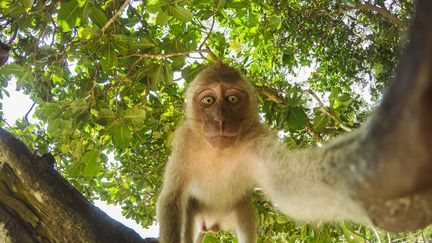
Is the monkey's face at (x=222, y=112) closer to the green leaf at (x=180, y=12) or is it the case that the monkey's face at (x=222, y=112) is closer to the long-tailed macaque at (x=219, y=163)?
the long-tailed macaque at (x=219, y=163)

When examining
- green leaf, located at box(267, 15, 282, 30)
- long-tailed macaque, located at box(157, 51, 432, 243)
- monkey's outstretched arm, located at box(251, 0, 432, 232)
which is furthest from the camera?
green leaf, located at box(267, 15, 282, 30)

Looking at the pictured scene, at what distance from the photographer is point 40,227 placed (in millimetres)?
3215

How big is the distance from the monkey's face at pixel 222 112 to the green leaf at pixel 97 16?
3.14 ft

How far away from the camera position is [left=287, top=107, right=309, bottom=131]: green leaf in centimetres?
380

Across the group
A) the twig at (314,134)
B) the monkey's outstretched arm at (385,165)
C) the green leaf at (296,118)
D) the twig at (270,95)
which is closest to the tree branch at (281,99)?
the twig at (270,95)

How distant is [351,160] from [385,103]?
0.74 meters

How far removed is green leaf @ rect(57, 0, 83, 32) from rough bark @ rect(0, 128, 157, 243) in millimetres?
995

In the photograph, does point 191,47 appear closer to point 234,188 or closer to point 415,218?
point 234,188

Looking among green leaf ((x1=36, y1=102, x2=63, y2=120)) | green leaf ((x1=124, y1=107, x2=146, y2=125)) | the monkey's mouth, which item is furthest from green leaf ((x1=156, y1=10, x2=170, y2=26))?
green leaf ((x1=36, y1=102, x2=63, y2=120))

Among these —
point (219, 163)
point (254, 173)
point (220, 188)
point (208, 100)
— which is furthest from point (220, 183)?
point (208, 100)

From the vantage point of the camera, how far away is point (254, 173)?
3434 millimetres

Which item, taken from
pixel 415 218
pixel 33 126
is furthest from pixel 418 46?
pixel 33 126

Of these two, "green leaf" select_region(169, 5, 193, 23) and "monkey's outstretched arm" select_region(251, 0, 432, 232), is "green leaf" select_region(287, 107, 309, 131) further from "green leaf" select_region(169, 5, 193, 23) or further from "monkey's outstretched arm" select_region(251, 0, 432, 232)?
"green leaf" select_region(169, 5, 193, 23)

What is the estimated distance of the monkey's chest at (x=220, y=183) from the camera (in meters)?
3.72
